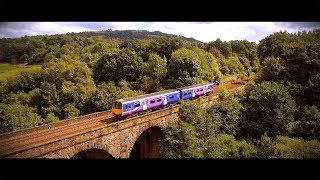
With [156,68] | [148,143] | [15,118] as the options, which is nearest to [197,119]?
[148,143]

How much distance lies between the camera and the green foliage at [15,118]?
48.2ft

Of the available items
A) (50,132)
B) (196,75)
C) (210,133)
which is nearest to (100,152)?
(50,132)

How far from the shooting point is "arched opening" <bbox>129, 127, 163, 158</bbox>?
15.2 m

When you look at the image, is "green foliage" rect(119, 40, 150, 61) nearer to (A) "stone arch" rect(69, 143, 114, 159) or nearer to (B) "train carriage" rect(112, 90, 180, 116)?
(B) "train carriage" rect(112, 90, 180, 116)

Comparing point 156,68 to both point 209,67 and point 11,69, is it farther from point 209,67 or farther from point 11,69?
point 11,69

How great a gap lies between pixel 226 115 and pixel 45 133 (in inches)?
335

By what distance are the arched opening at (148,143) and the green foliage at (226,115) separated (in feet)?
9.40

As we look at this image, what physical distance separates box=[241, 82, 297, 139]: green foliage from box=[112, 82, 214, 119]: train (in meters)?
3.95

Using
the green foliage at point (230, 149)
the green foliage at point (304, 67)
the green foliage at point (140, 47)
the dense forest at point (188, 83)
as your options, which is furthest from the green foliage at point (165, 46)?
the green foliage at point (230, 149)

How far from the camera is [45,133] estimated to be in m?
12.0

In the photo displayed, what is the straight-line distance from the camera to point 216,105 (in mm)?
16438

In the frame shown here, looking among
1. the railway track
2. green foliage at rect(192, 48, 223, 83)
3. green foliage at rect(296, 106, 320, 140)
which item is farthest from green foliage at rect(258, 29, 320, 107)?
the railway track
